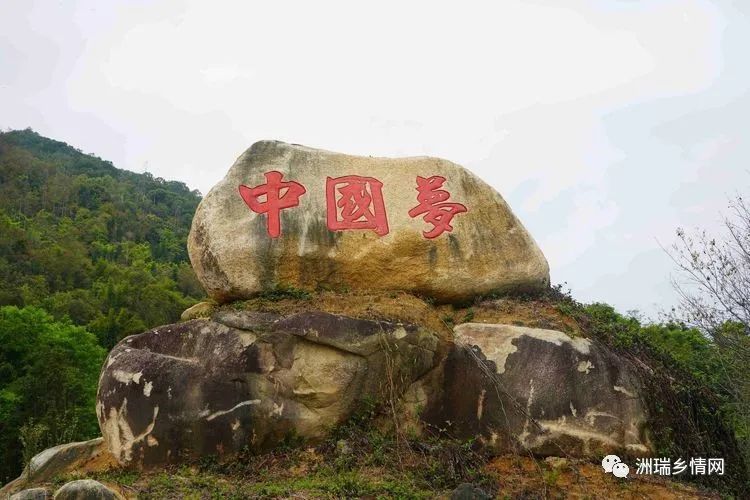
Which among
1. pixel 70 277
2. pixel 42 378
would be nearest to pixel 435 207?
pixel 42 378

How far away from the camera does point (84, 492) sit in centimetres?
441

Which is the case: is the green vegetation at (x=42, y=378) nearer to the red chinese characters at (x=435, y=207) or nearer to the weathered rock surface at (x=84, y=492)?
the red chinese characters at (x=435, y=207)

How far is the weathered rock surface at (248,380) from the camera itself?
250 inches

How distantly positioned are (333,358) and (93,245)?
1467 inches

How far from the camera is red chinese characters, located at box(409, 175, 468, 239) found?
7910 mm

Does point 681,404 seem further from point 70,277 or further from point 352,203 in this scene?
point 70,277

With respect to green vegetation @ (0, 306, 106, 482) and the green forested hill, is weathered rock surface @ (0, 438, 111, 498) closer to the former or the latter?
green vegetation @ (0, 306, 106, 482)

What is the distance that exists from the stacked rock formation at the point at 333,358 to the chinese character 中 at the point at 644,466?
0.42ft

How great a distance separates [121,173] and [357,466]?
216 feet

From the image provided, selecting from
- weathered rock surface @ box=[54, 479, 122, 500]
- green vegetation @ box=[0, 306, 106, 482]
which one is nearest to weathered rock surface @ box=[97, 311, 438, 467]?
weathered rock surface @ box=[54, 479, 122, 500]

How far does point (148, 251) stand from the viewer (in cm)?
4253

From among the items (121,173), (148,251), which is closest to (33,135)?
(121,173)

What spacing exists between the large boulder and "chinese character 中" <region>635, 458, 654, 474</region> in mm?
2430

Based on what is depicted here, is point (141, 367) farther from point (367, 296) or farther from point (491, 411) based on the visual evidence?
point (491, 411)
